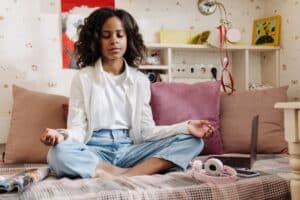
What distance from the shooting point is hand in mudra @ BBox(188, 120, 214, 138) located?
1322 mm

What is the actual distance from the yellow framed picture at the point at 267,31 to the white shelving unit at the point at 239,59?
47 mm

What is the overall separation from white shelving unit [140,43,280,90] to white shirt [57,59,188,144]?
450mm

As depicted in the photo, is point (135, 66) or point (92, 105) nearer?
point (92, 105)

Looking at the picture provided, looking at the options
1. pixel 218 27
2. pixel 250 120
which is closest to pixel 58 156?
pixel 250 120

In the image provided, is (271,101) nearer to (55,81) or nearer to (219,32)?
(219,32)

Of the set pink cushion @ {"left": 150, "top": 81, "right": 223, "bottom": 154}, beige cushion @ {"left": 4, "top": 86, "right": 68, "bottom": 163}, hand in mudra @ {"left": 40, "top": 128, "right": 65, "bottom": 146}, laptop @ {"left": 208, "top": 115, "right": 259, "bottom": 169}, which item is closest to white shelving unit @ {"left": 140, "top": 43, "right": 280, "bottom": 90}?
pink cushion @ {"left": 150, "top": 81, "right": 223, "bottom": 154}

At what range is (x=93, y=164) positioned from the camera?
1.24m

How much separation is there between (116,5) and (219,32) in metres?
0.53

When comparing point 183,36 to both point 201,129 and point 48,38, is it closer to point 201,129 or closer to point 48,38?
point 48,38

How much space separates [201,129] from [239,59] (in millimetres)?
940

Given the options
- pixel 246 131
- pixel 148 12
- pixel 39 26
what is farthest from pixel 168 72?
pixel 39 26

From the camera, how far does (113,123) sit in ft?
4.87

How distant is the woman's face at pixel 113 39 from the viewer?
60.1 inches

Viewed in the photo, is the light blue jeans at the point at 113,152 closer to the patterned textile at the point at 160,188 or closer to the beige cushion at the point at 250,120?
the patterned textile at the point at 160,188
